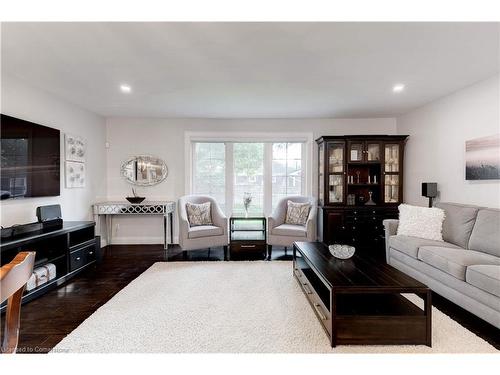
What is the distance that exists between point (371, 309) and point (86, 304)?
8.25 feet

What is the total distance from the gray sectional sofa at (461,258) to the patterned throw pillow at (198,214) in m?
2.66

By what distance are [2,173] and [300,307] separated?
10.5 ft

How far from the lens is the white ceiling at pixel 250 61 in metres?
2.07

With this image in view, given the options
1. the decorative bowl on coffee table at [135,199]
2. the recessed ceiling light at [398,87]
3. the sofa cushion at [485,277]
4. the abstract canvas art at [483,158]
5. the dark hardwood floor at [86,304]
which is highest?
the recessed ceiling light at [398,87]

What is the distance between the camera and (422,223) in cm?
329

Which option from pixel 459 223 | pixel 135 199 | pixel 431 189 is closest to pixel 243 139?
pixel 135 199

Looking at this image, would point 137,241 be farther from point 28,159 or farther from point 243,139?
point 243,139

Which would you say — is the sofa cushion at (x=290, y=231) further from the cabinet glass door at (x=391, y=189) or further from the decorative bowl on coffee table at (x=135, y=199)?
the decorative bowl on coffee table at (x=135, y=199)

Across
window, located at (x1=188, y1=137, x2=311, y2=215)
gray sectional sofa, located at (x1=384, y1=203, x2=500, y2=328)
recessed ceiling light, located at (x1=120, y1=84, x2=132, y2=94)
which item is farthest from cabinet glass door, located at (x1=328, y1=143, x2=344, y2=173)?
recessed ceiling light, located at (x1=120, y1=84, x2=132, y2=94)

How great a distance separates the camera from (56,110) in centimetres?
370

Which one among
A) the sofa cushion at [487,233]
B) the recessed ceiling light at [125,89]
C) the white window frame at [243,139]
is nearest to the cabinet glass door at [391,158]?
the white window frame at [243,139]

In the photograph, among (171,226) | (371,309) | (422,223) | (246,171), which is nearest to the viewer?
(371,309)

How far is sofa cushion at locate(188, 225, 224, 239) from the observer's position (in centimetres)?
401
